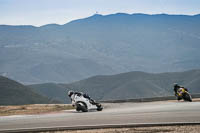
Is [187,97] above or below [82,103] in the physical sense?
above

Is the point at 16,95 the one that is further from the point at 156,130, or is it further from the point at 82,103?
the point at 156,130

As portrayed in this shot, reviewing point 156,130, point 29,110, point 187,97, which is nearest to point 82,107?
point 29,110

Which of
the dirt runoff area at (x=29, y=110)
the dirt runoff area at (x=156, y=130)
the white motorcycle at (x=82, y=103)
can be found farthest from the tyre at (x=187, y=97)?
the dirt runoff area at (x=156, y=130)

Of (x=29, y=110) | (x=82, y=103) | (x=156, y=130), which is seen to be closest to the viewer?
(x=156, y=130)

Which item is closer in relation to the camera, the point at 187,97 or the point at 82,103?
the point at 82,103

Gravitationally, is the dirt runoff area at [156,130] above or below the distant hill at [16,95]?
below

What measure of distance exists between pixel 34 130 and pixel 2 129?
5.77ft

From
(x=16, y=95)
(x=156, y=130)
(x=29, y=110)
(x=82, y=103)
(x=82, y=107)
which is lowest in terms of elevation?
(x=156, y=130)

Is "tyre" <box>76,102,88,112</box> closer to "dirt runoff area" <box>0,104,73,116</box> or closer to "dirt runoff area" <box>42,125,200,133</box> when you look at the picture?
"dirt runoff area" <box>0,104,73,116</box>

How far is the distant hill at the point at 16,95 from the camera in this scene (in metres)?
128

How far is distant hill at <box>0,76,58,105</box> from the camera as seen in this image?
5059 inches

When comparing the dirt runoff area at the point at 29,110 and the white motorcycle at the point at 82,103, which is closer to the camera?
the white motorcycle at the point at 82,103

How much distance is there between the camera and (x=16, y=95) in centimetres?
13700

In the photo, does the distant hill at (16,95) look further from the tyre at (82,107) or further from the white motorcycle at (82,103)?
the tyre at (82,107)
